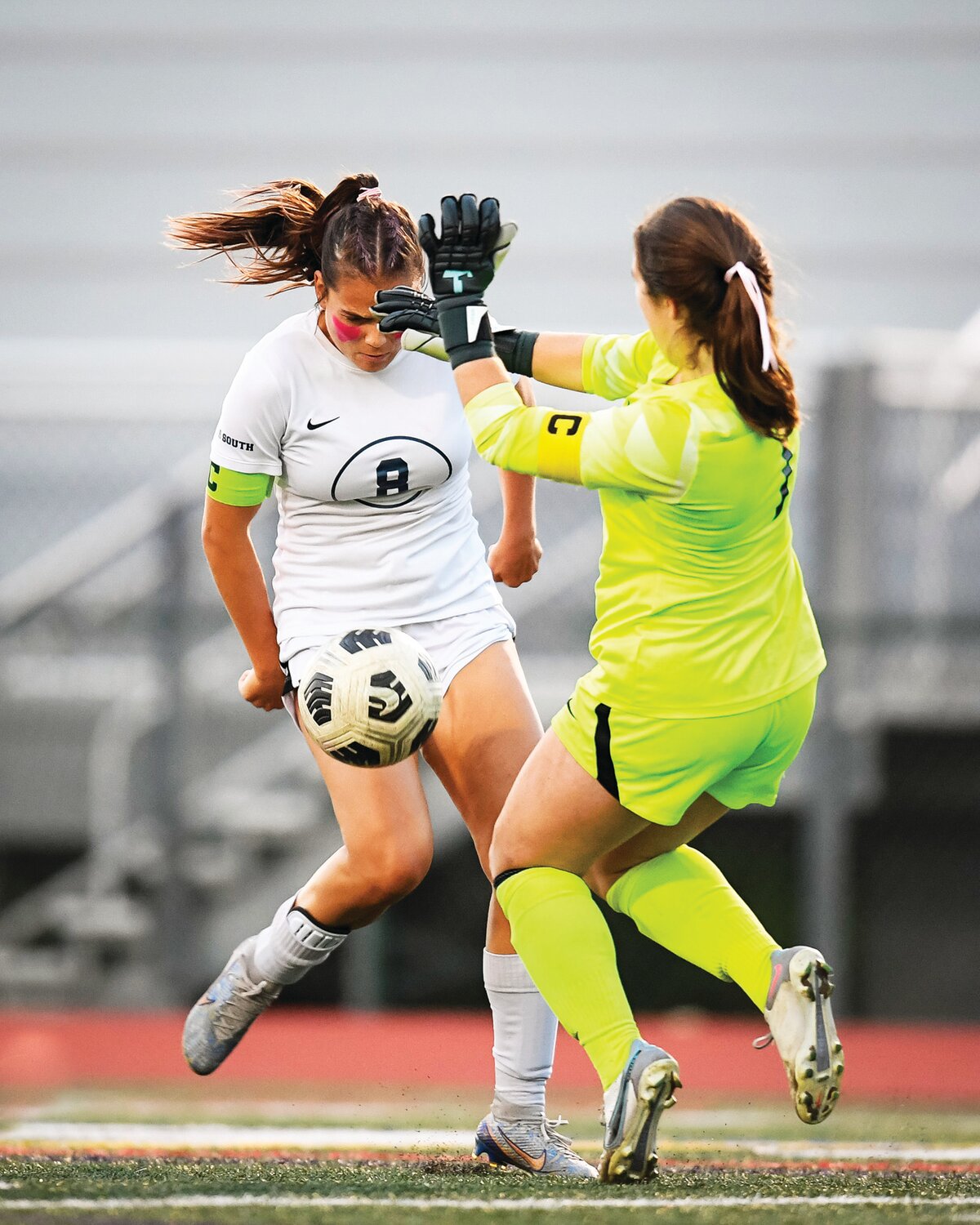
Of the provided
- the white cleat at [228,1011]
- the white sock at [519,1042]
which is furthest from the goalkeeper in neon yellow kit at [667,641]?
the white cleat at [228,1011]


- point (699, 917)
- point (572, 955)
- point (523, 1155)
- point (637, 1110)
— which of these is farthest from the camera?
point (523, 1155)

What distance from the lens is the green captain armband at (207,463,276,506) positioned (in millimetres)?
3451

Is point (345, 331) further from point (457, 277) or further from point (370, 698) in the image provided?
point (370, 698)

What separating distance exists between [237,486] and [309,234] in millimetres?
561

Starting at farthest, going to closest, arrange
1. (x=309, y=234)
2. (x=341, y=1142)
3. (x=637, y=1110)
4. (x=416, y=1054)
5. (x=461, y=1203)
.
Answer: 1. (x=416, y=1054)
2. (x=341, y=1142)
3. (x=309, y=234)
4. (x=637, y=1110)
5. (x=461, y=1203)

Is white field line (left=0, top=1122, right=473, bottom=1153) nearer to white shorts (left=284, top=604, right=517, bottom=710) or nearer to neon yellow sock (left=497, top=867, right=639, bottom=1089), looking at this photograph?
neon yellow sock (left=497, top=867, right=639, bottom=1089)

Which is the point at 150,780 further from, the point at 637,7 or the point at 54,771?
the point at 637,7

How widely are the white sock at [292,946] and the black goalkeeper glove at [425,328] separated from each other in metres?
1.24

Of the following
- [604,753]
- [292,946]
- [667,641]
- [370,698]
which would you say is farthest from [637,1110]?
[292,946]

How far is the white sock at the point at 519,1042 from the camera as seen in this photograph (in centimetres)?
344

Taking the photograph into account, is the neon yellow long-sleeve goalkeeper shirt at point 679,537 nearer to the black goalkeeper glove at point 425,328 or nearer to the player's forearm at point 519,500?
the black goalkeeper glove at point 425,328

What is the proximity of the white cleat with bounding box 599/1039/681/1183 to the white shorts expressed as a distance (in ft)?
3.21

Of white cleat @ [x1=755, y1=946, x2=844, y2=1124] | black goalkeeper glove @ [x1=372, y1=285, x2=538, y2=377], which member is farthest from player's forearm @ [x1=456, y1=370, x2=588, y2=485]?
white cleat @ [x1=755, y1=946, x2=844, y2=1124]

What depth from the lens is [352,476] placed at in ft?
11.5
